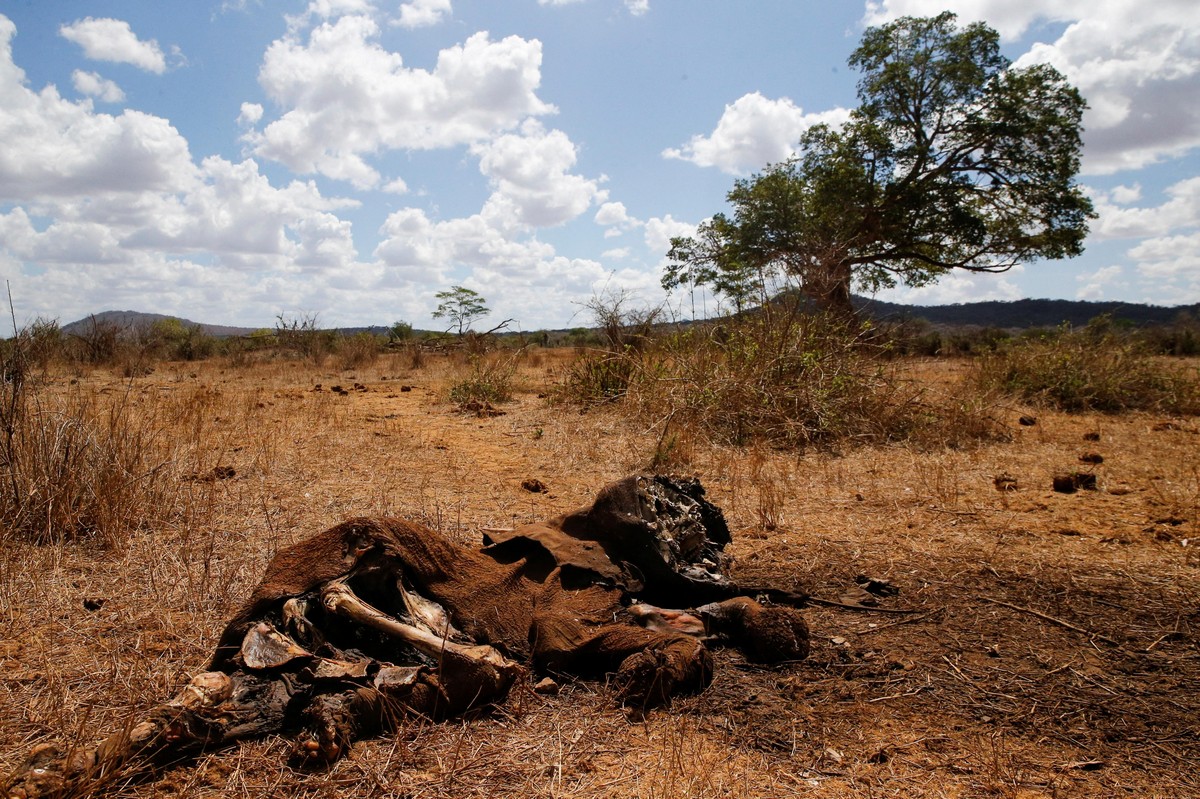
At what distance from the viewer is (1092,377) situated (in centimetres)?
970

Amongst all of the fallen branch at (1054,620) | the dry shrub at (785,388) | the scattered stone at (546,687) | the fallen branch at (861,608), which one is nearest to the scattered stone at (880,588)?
the fallen branch at (861,608)

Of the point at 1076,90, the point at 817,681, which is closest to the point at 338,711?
the point at 817,681

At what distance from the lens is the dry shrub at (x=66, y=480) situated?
12.9ft

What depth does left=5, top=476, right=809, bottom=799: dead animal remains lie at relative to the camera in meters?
2.16

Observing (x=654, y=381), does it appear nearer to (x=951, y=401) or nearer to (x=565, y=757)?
(x=951, y=401)

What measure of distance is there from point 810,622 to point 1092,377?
28.6ft

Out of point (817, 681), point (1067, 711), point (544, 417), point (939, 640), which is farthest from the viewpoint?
point (544, 417)

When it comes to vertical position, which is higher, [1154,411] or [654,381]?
[654,381]

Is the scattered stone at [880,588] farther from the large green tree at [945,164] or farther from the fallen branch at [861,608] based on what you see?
the large green tree at [945,164]

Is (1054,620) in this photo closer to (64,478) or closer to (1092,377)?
(64,478)

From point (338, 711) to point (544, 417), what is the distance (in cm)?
702

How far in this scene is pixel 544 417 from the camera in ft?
30.2

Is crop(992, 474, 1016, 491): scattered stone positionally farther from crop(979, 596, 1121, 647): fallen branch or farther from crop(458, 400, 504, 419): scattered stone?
crop(458, 400, 504, 419): scattered stone

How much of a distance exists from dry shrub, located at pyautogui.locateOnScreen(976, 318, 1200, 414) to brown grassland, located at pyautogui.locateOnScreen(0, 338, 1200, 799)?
3.13 meters
